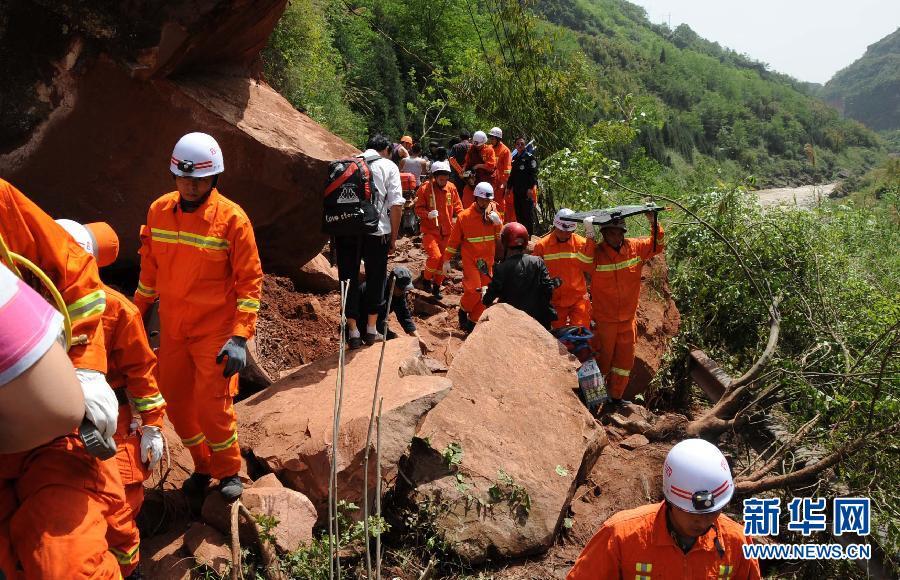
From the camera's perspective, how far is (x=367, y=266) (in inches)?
236

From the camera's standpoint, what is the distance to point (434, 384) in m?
4.88

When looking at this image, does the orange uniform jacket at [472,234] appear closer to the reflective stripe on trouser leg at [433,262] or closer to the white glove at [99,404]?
the reflective stripe on trouser leg at [433,262]

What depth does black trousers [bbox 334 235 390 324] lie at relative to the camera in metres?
5.86

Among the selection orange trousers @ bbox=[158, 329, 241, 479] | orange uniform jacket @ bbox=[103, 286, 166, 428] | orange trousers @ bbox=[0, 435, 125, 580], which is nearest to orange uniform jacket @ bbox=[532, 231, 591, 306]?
orange trousers @ bbox=[158, 329, 241, 479]

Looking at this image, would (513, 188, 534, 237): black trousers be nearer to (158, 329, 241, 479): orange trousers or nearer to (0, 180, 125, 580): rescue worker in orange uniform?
(158, 329, 241, 479): orange trousers

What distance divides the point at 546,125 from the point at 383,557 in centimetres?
977

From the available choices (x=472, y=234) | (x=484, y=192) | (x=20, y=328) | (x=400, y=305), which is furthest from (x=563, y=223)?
(x=20, y=328)

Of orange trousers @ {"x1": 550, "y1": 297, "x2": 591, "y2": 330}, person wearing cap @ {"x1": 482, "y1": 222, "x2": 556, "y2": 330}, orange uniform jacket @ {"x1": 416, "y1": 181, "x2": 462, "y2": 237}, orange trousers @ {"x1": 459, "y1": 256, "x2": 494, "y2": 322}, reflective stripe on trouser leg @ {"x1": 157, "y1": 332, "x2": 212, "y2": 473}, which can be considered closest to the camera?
reflective stripe on trouser leg @ {"x1": 157, "y1": 332, "x2": 212, "y2": 473}

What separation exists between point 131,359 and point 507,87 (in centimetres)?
1060

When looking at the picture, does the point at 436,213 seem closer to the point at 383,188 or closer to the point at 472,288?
the point at 472,288

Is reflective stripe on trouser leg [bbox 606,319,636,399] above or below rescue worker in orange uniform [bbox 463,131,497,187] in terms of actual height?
below

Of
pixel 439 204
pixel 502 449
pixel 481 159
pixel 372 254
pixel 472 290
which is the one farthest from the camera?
pixel 481 159

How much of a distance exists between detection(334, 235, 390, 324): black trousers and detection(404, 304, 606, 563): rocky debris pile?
3.05ft

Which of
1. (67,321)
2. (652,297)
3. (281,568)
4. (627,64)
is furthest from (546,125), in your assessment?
(627,64)
